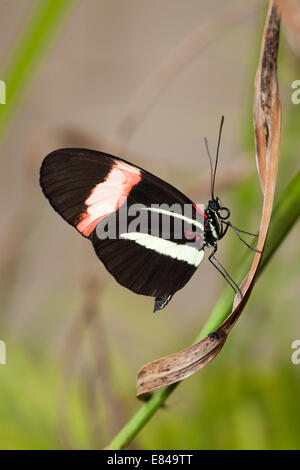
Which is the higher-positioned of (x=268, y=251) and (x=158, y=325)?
(x=268, y=251)

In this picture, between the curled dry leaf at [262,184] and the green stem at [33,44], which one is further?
the green stem at [33,44]

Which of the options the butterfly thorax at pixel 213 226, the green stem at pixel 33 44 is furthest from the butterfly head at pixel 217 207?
the green stem at pixel 33 44

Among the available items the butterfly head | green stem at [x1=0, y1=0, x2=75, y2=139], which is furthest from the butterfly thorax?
green stem at [x1=0, y1=0, x2=75, y2=139]

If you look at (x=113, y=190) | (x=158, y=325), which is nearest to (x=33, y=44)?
(x=113, y=190)

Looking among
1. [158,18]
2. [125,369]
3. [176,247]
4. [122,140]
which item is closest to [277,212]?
[176,247]

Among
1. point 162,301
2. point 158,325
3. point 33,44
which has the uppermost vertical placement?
point 33,44

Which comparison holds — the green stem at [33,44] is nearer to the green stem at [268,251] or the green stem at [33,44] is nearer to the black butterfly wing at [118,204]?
the black butterfly wing at [118,204]

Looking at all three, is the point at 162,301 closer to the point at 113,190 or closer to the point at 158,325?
the point at 113,190
